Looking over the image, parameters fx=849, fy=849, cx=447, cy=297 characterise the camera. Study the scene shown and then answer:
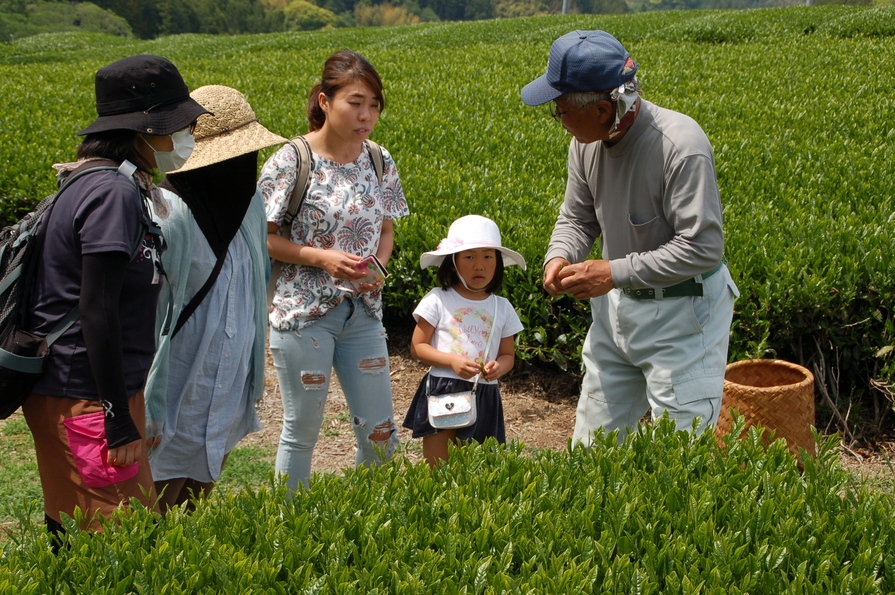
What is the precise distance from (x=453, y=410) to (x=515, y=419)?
1767 millimetres

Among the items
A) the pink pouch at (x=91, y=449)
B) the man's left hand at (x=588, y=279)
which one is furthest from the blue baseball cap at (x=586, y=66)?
the pink pouch at (x=91, y=449)

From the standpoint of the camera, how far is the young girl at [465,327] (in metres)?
3.85

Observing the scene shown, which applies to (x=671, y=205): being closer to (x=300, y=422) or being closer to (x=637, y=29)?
(x=300, y=422)

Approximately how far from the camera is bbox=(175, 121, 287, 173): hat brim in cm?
302

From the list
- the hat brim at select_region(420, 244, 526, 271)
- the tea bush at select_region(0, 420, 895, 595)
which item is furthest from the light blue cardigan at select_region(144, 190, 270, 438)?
the hat brim at select_region(420, 244, 526, 271)

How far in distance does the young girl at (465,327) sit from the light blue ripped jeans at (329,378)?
0.22 metres

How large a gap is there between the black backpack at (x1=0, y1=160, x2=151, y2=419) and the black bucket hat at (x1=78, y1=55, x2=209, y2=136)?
0.17 meters

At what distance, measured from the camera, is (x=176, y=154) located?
2729 mm

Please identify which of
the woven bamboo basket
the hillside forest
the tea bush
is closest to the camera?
the tea bush

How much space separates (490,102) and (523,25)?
15603mm

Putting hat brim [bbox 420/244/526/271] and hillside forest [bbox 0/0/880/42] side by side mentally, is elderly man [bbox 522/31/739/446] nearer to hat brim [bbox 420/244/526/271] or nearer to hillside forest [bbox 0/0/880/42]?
hat brim [bbox 420/244/526/271]

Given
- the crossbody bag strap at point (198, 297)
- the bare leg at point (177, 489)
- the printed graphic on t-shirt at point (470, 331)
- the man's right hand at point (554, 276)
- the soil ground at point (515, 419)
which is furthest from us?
the soil ground at point (515, 419)

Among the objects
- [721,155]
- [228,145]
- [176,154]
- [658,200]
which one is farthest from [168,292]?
[721,155]

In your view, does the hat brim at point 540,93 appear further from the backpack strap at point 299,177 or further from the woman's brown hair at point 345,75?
the backpack strap at point 299,177
